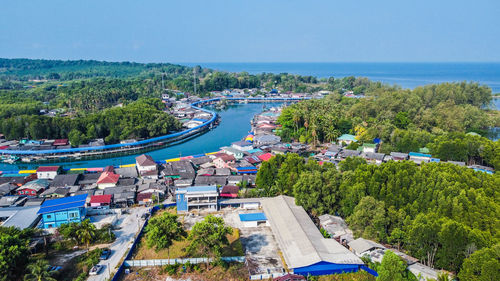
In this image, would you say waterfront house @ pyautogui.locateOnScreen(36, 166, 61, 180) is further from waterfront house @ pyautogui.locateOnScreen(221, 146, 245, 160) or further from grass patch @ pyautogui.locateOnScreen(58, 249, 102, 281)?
waterfront house @ pyautogui.locateOnScreen(221, 146, 245, 160)

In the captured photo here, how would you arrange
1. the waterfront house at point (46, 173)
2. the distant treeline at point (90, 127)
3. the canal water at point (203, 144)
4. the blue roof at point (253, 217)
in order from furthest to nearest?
the distant treeline at point (90, 127) → the canal water at point (203, 144) → the waterfront house at point (46, 173) → the blue roof at point (253, 217)

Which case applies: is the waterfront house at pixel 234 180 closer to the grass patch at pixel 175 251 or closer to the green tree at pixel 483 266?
the grass patch at pixel 175 251

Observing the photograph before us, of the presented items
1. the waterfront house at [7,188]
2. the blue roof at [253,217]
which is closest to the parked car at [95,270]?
the blue roof at [253,217]

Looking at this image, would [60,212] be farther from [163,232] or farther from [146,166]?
[146,166]

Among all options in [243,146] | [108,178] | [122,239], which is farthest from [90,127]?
[122,239]

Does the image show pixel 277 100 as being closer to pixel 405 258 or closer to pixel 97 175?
pixel 97 175

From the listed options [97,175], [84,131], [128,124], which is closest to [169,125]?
[128,124]
